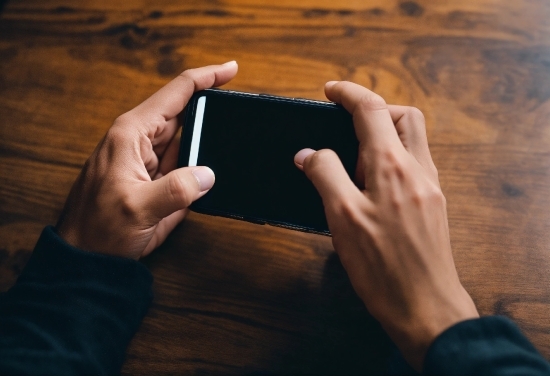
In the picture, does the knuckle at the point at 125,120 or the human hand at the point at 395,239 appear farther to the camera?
the knuckle at the point at 125,120

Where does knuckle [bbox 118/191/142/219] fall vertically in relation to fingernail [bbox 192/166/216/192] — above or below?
below

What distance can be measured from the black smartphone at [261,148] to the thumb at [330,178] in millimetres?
55

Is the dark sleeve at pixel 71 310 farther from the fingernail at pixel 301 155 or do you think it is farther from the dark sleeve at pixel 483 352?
the dark sleeve at pixel 483 352

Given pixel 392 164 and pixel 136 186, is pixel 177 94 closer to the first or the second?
pixel 136 186

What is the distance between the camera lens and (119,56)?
0.75 m

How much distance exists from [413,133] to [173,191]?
316mm

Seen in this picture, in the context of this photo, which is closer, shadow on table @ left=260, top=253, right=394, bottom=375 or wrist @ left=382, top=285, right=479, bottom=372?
wrist @ left=382, top=285, right=479, bottom=372

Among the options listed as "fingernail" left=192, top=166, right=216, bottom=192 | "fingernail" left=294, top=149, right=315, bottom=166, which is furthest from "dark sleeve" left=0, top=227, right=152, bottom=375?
"fingernail" left=294, top=149, right=315, bottom=166

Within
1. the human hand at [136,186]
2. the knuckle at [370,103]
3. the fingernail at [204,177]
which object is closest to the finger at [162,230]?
the human hand at [136,186]

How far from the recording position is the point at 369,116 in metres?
0.51

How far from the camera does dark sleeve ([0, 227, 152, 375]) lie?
1.62ft

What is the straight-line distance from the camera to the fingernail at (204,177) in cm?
54

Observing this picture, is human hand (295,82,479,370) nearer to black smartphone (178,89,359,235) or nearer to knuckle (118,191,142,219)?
black smartphone (178,89,359,235)

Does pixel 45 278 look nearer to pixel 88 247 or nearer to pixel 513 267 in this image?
pixel 88 247
